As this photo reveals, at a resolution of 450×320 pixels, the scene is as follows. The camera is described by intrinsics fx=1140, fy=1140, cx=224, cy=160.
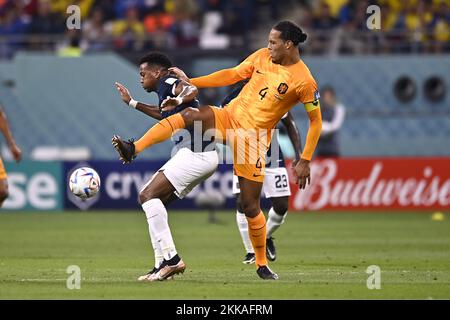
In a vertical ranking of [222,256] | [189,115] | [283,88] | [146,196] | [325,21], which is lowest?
[222,256]

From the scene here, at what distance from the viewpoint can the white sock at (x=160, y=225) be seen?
12.0 m

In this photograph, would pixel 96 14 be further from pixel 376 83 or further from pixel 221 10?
pixel 376 83

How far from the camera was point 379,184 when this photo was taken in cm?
2491

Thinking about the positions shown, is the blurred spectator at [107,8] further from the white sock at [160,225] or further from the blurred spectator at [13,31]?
the white sock at [160,225]

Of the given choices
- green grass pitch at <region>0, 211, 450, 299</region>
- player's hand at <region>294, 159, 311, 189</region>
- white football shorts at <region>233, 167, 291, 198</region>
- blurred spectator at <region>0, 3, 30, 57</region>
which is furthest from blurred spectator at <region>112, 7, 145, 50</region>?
player's hand at <region>294, 159, 311, 189</region>

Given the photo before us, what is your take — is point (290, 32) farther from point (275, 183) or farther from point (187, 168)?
point (275, 183)

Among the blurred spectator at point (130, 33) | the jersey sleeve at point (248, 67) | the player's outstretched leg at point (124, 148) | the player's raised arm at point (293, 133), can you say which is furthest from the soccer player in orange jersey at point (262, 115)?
the blurred spectator at point (130, 33)

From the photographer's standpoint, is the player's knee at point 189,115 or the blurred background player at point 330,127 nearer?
the player's knee at point 189,115

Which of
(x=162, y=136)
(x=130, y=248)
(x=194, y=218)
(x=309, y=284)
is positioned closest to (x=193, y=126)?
(x=162, y=136)

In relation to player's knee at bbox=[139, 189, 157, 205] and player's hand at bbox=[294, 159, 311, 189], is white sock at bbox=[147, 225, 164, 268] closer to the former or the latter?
player's knee at bbox=[139, 189, 157, 205]

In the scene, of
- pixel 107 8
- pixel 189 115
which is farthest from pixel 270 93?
pixel 107 8

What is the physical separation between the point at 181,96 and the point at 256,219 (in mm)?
1551

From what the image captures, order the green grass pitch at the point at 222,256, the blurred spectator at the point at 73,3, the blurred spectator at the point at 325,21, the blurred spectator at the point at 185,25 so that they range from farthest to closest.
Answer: the blurred spectator at the point at 73,3, the blurred spectator at the point at 185,25, the blurred spectator at the point at 325,21, the green grass pitch at the point at 222,256

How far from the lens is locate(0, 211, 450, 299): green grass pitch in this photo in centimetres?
1123
